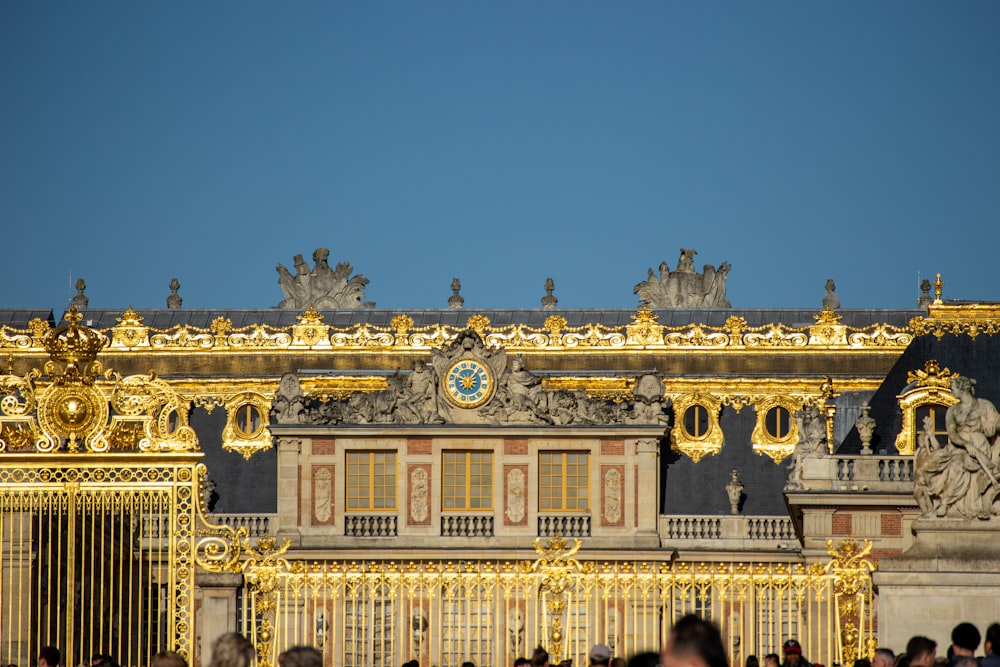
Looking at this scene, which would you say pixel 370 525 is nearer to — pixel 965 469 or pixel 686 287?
pixel 686 287

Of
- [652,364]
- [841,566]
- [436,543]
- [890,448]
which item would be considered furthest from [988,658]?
[652,364]

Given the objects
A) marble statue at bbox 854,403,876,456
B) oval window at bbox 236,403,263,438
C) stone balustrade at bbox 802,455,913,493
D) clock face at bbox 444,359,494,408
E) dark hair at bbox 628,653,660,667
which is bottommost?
dark hair at bbox 628,653,660,667

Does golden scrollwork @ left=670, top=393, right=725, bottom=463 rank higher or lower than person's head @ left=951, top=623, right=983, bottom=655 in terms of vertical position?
higher

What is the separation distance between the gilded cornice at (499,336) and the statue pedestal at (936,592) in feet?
82.9

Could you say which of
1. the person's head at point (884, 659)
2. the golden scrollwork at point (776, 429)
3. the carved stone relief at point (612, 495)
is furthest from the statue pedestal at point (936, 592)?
the golden scrollwork at point (776, 429)

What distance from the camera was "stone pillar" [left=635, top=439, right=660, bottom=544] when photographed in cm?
4750

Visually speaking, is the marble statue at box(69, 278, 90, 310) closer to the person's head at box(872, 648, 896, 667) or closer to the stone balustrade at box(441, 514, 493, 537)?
the stone balustrade at box(441, 514, 493, 537)

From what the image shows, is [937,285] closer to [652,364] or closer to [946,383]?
[946,383]

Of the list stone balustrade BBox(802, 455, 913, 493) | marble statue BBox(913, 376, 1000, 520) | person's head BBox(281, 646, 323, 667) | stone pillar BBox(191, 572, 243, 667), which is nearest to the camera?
person's head BBox(281, 646, 323, 667)

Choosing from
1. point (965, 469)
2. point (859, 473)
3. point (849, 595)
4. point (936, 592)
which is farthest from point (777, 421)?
point (936, 592)

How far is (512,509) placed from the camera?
47.9m

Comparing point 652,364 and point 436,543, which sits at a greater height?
point 652,364

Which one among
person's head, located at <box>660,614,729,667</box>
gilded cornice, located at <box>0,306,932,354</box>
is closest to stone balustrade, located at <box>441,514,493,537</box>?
gilded cornice, located at <box>0,306,932,354</box>

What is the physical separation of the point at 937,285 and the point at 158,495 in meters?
22.1
